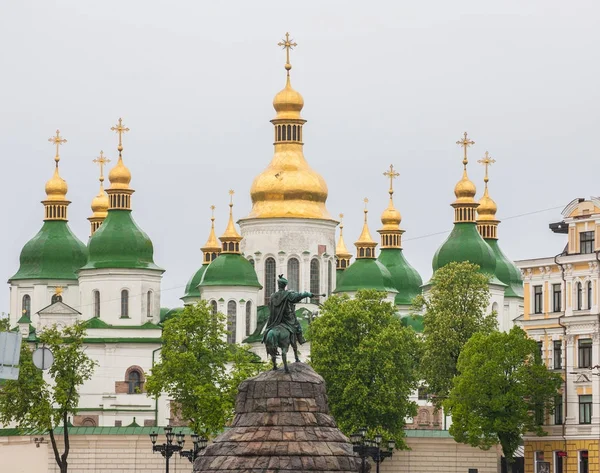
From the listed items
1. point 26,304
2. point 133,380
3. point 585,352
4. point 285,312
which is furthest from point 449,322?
point 26,304

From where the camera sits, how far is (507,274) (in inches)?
5241

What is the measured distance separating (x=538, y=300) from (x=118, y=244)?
42493mm

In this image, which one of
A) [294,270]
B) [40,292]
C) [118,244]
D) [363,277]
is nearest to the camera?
[118,244]

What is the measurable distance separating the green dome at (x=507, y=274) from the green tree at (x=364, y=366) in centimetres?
3491

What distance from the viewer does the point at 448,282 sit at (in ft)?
334

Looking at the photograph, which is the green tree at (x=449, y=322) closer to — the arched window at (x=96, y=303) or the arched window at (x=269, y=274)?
the arched window at (x=269, y=274)

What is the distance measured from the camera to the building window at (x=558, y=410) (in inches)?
3401

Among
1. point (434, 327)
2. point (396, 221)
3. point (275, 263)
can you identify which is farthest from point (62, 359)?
point (396, 221)

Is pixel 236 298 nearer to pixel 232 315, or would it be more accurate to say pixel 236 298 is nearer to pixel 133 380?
pixel 232 315

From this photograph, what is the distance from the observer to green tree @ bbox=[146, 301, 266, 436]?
93.4 meters

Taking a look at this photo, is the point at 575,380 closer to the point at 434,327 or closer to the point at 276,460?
the point at 434,327

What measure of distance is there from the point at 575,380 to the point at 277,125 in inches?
1936

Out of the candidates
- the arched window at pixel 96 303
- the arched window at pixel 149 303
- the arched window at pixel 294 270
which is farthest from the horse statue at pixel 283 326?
the arched window at pixel 294 270

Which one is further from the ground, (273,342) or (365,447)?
(273,342)
